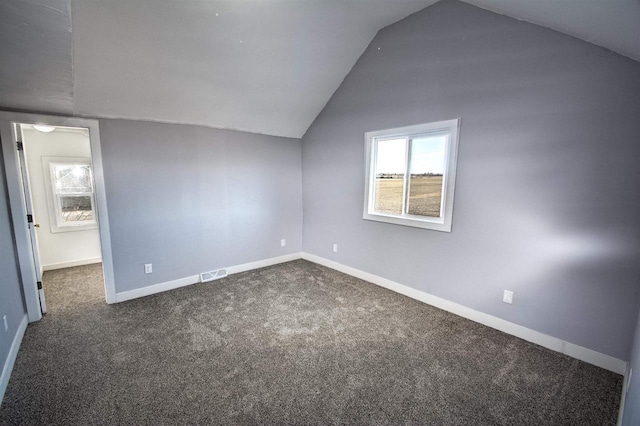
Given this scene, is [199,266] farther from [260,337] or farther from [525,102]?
[525,102]

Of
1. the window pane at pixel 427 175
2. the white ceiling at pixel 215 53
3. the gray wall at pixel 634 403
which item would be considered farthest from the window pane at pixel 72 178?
the gray wall at pixel 634 403

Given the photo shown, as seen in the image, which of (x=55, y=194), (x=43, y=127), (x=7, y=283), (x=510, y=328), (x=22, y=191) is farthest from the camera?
(x=55, y=194)

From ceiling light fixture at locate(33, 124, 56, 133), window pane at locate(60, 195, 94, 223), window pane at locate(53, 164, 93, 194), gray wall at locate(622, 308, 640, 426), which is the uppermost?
ceiling light fixture at locate(33, 124, 56, 133)

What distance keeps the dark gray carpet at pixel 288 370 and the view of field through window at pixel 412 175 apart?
1203mm

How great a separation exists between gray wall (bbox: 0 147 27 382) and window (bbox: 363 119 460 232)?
3.59 metres

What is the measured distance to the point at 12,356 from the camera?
212 cm

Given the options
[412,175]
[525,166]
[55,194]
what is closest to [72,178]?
[55,194]

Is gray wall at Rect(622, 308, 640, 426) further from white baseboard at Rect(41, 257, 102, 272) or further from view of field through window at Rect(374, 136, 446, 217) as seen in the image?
white baseboard at Rect(41, 257, 102, 272)

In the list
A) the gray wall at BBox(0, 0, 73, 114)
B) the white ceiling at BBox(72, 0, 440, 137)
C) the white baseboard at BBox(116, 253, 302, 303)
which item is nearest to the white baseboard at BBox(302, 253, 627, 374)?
the white baseboard at BBox(116, 253, 302, 303)

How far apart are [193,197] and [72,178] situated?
8.36 feet

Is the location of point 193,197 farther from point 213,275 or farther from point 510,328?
point 510,328

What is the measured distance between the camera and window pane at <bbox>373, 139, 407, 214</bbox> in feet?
11.4

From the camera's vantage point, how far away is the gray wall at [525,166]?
2016 millimetres

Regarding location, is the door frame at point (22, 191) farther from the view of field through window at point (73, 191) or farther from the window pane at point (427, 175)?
the window pane at point (427, 175)
